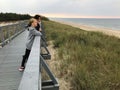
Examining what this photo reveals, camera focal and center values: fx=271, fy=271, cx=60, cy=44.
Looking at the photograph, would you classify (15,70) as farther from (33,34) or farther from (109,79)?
(109,79)

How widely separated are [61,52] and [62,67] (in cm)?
264

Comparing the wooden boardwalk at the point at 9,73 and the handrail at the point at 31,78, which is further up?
the handrail at the point at 31,78

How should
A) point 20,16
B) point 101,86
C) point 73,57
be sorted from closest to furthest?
1. point 101,86
2. point 73,57
3. point 20,16

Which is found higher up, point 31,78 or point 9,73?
point 31,78

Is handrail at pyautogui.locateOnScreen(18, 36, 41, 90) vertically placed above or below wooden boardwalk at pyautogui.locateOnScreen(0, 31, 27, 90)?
above

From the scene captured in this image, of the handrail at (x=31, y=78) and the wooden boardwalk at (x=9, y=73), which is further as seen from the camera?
the wooden boardwalk at (x=9, y=73)

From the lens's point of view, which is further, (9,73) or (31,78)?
(9,73)

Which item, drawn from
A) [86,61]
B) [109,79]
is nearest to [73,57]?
[86,61]

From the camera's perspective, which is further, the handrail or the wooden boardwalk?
the wooden boardwalk

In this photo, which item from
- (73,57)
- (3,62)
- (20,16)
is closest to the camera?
(3,62)

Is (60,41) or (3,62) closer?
(3,62)

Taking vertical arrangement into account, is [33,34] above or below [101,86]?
above

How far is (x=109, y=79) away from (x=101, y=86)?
485mm

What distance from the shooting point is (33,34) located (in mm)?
7309
